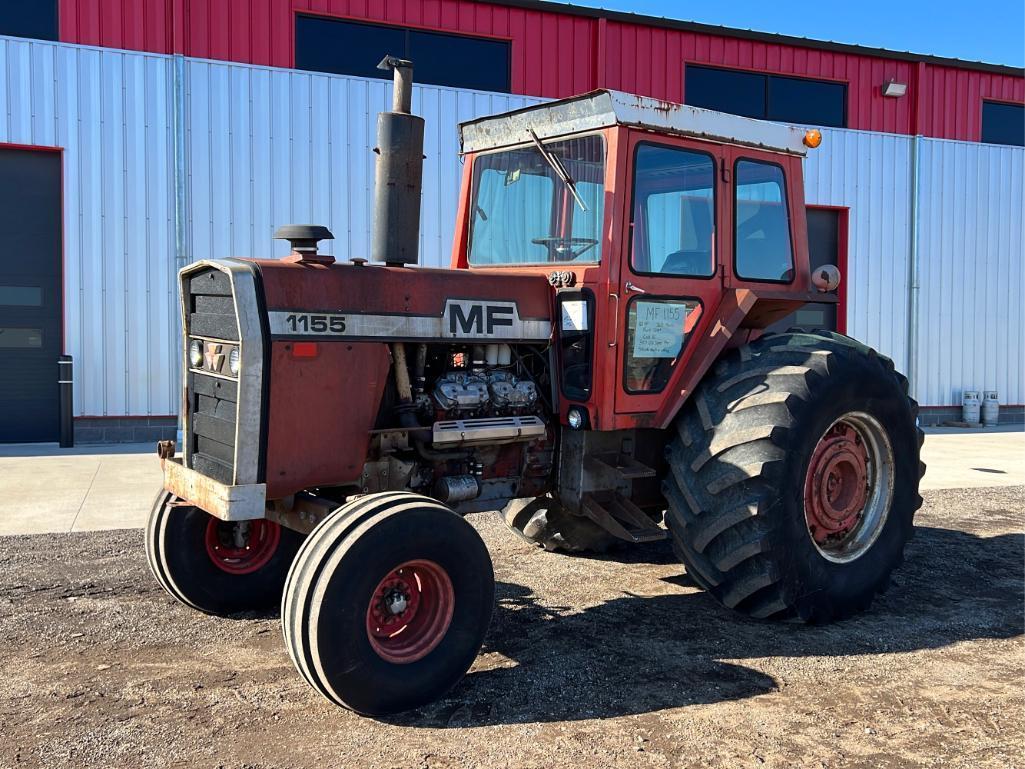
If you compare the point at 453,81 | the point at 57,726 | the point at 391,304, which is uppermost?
the point at 453,81

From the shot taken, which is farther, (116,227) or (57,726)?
(116,227)

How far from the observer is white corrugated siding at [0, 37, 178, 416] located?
11.3m

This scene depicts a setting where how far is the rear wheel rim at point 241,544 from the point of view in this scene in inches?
193

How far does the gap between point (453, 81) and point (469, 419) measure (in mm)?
9407

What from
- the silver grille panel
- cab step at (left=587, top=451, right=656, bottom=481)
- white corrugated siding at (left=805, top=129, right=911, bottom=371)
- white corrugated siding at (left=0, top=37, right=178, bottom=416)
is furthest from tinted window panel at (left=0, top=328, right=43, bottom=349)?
white corrugated siding at (left=805, top=129, right=911, bottom=371)

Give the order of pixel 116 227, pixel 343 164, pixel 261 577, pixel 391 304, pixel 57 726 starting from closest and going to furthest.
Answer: pixel 57 726 → pixel 391 304 → pixel 261 577 → pixel 116 227 → pixel 343 164

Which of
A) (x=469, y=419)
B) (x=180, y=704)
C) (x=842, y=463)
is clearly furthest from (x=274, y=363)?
(x=842, y=463)

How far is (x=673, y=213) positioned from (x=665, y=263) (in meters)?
0.31

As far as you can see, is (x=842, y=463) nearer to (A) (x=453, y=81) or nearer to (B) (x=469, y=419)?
(B) (x=469, y=419)

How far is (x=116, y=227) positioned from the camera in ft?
37.9

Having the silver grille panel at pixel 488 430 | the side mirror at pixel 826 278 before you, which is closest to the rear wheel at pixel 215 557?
the silver grille panel at pixel 488 430

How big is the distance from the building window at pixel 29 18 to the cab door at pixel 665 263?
9458mm

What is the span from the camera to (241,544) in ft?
16.2

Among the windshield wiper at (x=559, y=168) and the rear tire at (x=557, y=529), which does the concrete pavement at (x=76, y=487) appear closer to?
the rear tire at (x=557, y=529)
